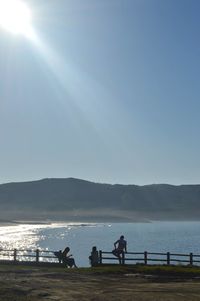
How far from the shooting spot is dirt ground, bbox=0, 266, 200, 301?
23.4 m

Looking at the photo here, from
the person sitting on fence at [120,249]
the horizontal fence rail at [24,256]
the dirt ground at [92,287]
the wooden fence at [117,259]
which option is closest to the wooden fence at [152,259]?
the wooden fence at [117,259]

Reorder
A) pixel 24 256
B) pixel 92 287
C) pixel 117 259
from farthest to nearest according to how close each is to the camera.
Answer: pixel 24 256 → pixel 117 259 → pixel 92 287

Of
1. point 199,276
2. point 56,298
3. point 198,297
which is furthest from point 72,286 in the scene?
point 199,276

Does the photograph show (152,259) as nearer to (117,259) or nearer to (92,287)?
(117,259)

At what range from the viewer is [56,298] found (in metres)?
23.0

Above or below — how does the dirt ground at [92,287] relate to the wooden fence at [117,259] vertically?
below

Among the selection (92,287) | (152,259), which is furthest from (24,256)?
(92,287)

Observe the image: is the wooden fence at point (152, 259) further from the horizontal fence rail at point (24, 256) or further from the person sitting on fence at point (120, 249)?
the horizontal fence rail at point (24, 256)

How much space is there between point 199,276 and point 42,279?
9276 mm

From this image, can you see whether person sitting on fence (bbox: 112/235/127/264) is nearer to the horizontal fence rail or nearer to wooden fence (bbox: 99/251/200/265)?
wooden fence (bbox: 99/251/200/265)

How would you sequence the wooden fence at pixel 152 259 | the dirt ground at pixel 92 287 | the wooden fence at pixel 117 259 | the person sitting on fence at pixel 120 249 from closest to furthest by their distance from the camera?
the dirt ground at pixel 92 287
the wooden fence at pixel 152 259
the wooden fence at pixel 117 259
the person sitting on fence at pixel 120 249

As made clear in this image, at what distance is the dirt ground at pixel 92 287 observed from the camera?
23375mm

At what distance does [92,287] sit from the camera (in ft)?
88.0

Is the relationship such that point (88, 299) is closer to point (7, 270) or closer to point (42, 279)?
point (42, 279)
